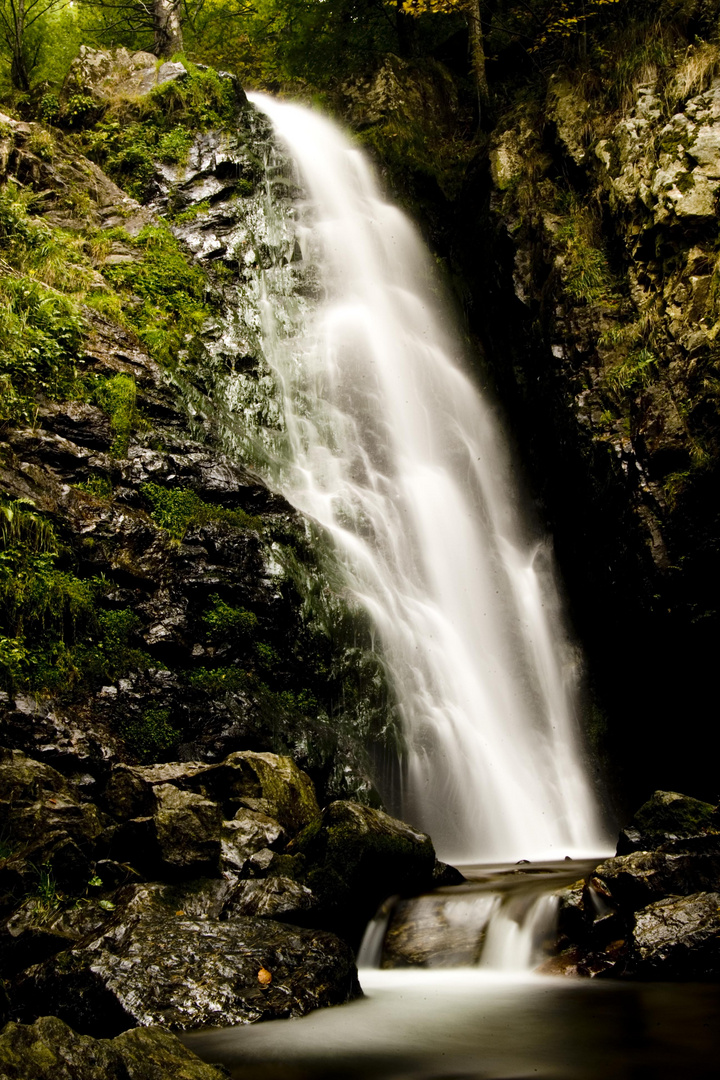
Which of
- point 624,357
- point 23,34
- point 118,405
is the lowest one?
point 624,357

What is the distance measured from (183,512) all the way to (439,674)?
3894mm

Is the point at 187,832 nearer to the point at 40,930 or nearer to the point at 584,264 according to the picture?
the point at 40,930

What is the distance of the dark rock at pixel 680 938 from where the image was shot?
15.1 feet

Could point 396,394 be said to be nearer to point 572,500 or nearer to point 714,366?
point 572,500

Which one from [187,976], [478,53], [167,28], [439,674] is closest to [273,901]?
[187,976]

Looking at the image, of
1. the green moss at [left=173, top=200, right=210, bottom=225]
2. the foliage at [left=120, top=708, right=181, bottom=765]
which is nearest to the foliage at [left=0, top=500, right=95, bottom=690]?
the foliage at [left=120, top=708, right=181, bottom=765]

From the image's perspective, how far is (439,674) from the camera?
9.60 m

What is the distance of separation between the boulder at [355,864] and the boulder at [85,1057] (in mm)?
2468

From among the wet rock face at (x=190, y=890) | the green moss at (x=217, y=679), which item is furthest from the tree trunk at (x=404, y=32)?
the wet rock face at (x=190, y=890)

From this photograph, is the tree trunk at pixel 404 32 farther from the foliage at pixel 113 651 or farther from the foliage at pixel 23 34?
the foliage at pixel 113 651

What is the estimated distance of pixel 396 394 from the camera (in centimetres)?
1346

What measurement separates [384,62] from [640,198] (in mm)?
10241

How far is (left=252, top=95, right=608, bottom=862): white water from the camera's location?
350 inches

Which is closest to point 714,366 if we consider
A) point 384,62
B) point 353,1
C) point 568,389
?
point 568,389
